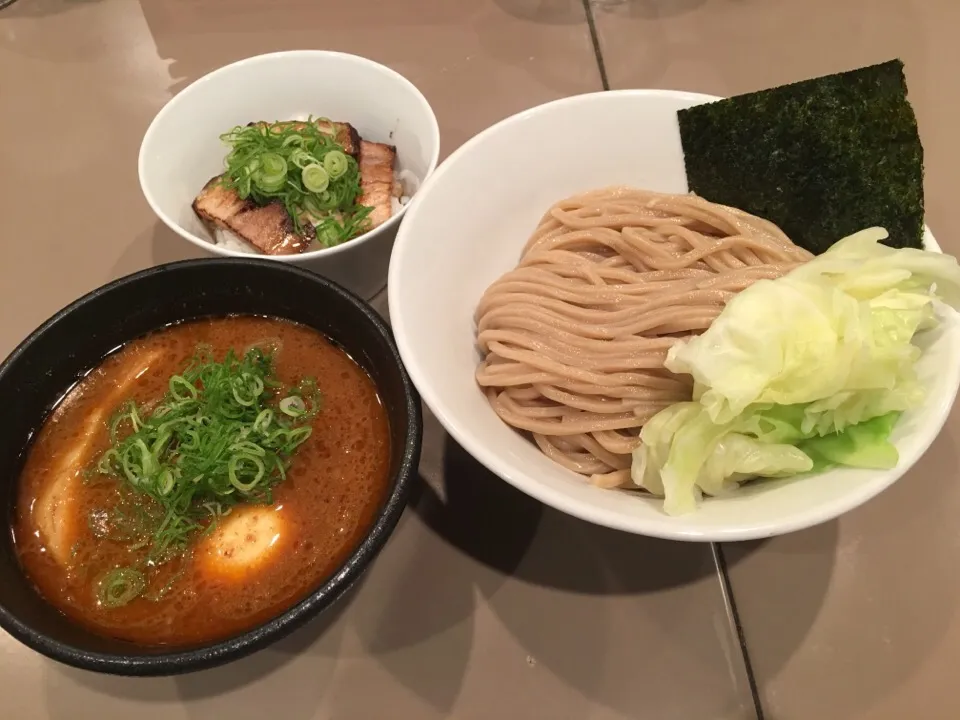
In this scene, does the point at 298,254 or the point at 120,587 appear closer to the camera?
the point at 120,587

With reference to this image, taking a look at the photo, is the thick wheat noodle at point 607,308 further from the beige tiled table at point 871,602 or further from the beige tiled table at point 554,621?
the beige tiled table at point 871,602

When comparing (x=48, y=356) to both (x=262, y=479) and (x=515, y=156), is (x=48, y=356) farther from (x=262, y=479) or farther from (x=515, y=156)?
(x=515, y=156)

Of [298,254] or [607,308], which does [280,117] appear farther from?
[607,308]

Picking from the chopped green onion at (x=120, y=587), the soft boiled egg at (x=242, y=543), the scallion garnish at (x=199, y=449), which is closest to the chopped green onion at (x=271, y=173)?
the scallion garnish at (x=199, y=449)

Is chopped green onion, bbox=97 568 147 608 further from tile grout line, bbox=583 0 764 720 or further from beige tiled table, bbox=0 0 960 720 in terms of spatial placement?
tile grout line, bbox=583 0 764 720

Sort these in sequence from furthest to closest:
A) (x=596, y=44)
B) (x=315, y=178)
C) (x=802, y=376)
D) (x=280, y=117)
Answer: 1. (x=596, y=44)
2. (x=280, y=117)
3. (x=315, y=178)
4. (x=802, y=376)

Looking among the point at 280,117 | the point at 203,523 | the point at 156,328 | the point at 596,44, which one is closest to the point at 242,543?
the point at 203,523

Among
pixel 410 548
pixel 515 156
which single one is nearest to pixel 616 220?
pixel 515 156
